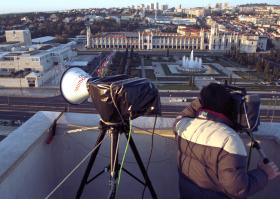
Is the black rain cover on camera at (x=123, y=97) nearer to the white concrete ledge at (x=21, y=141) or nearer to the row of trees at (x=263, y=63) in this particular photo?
the white concrete ledge at (x=21, y=141)

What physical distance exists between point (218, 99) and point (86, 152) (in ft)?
2.34

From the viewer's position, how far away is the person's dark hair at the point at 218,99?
40.4 inches

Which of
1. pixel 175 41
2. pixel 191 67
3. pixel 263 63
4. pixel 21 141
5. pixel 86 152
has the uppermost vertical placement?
pixel 21 141

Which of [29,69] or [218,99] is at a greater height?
[218,99]

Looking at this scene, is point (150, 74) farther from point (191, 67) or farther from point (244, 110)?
point (244, 110)

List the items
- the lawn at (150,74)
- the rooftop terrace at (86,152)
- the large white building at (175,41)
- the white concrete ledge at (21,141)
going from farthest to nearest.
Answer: the large white building at (175,41), the lawn at (150,74), the rooftop terrace at (86,152), the white concrete ledge at (21,141)

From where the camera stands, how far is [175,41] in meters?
29.0

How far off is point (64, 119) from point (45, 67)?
1610 cm

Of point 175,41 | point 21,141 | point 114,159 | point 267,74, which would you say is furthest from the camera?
point 175,41

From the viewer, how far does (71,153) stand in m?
1.48

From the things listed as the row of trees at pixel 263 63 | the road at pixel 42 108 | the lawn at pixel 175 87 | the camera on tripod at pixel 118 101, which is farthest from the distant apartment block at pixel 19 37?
the camera on tripod at pixel 118 101

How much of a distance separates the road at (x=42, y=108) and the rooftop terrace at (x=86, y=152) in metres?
8.27

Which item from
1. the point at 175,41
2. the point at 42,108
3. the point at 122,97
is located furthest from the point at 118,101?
the point at 175,41

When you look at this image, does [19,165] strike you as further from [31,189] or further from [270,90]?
[270,90]
